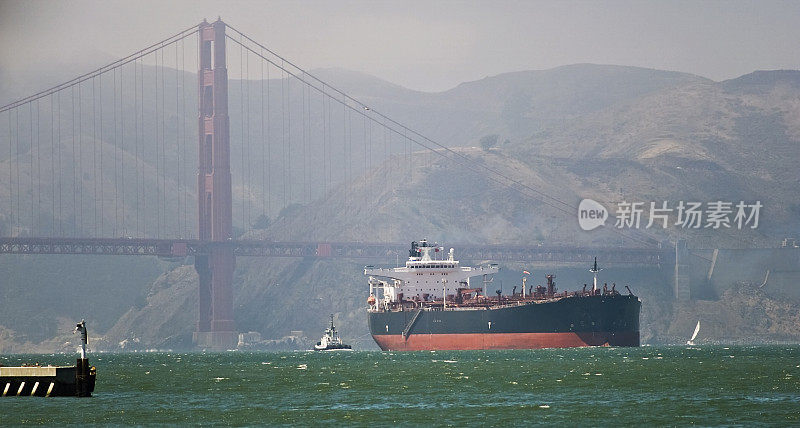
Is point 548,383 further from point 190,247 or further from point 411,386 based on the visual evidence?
point 190,247

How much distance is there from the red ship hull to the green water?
27.7 metres

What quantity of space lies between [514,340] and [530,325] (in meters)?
2.46

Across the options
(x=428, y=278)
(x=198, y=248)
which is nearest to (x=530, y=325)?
(x=428, y=278)

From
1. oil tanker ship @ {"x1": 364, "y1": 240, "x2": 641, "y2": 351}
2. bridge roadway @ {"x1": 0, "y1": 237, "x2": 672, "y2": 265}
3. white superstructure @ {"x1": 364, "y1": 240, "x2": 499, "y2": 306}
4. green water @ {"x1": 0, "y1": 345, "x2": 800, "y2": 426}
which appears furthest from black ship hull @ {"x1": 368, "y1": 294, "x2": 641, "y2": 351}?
bridge roadway @ {"x1": 0, "y1": 237, "x2": 672, "y2": 265}

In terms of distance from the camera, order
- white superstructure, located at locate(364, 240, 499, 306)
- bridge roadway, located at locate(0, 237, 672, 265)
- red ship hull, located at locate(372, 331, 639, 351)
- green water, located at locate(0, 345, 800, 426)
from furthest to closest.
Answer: bridge roadway, located at locate(0, 237, 672, 265), white superstructure, located at locate(364, 240, 499, 306), red ship hull, located at locate(372, 331, 639, 351), green water, located at locate(0, 345, 800, 426)

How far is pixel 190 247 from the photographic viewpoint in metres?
188

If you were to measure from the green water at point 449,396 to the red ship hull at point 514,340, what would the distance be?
27657 mm

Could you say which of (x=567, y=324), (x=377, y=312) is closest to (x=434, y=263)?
(x=377, y=312)

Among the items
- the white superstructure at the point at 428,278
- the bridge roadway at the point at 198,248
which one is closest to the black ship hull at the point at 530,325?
the white superstructure at the point at 428,278

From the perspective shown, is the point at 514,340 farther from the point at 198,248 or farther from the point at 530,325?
the point at 198,248

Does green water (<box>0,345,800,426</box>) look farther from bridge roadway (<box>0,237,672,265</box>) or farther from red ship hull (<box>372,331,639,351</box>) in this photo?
bridge roadway (<box>0,237,672,265</box>)

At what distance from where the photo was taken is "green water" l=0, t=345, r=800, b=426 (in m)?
58.0

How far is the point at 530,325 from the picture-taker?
13125cm

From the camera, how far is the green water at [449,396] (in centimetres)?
5803
